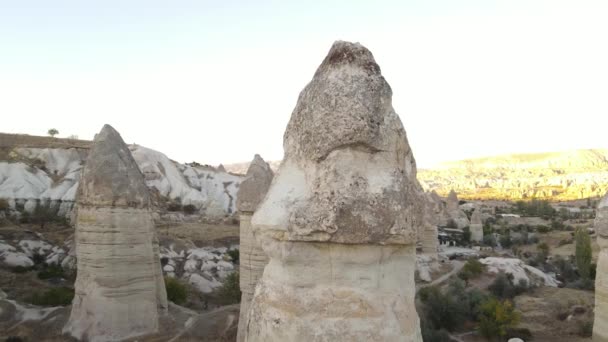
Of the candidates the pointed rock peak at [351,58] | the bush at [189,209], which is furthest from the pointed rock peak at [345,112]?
the bush at [189,209]

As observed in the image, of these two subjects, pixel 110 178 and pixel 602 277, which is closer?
pixel 602 277

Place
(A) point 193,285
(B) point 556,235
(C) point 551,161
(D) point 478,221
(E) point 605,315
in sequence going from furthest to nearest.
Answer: (C) point 551,161 < (B) point 556,235 < (D) point 478,221 < (A) point 193,285 < (E) point 605,315

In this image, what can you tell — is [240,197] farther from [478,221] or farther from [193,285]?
[478,221]

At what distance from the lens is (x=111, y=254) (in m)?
8.64

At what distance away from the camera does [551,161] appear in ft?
484

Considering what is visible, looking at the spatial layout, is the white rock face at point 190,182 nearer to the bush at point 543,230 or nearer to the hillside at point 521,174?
the bush at point 543,230

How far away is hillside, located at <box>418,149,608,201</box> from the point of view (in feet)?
322

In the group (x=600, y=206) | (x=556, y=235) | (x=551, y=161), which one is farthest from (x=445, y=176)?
(x=600, y=206)

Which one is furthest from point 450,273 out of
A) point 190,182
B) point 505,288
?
point 190,182

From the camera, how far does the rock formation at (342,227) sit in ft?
9.39

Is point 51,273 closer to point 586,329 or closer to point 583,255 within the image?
point 586,329

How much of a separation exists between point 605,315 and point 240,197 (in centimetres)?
642

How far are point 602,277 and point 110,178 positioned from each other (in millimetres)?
8422

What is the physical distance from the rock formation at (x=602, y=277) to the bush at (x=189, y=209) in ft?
102
